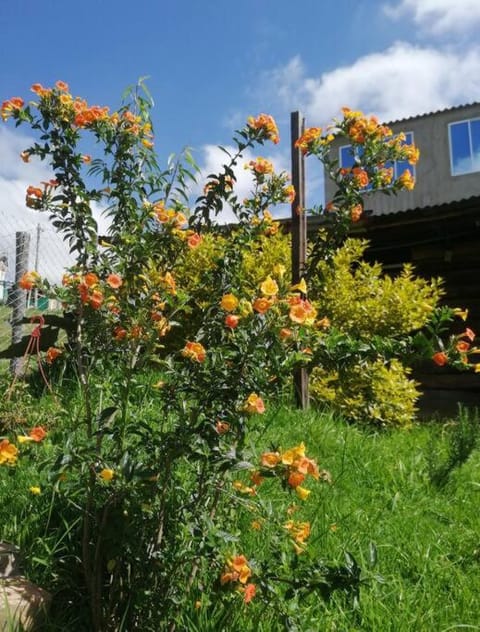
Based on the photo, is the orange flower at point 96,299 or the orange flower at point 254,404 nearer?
the orange flower at point 254,404

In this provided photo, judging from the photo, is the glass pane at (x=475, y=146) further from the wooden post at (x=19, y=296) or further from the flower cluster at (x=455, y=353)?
the flower cluster at (x=455, y=353)

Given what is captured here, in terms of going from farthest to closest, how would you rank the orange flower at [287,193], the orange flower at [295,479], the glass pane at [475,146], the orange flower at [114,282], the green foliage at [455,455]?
the glass pane at [475,146], the green foliage at [455,455], the orange flower at [287,193], the orange flower at [114,282], the orange flower at [295,479]

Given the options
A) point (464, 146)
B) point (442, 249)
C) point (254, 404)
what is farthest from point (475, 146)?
point (254, 404)

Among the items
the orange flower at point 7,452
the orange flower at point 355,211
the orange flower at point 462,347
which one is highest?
the orange flower at point 355,211

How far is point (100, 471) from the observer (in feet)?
4.87

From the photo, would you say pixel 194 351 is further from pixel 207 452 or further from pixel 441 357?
pixel 441 357

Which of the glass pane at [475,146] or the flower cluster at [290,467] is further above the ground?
the glass pane at [475,146]

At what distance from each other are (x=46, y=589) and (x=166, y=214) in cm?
122

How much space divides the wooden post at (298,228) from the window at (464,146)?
469 inches

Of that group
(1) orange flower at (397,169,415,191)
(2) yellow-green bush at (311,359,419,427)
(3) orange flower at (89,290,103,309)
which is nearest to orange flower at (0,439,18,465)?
(3) orange flower at (89,290,103,309)

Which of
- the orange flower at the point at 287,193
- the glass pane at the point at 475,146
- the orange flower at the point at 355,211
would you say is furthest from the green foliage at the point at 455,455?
the glass pane at the point at 475,146

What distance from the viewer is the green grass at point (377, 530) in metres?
1.70

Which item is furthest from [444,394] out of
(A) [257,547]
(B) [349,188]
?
(A) [257,547]

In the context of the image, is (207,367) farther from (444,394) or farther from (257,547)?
(444,394)
